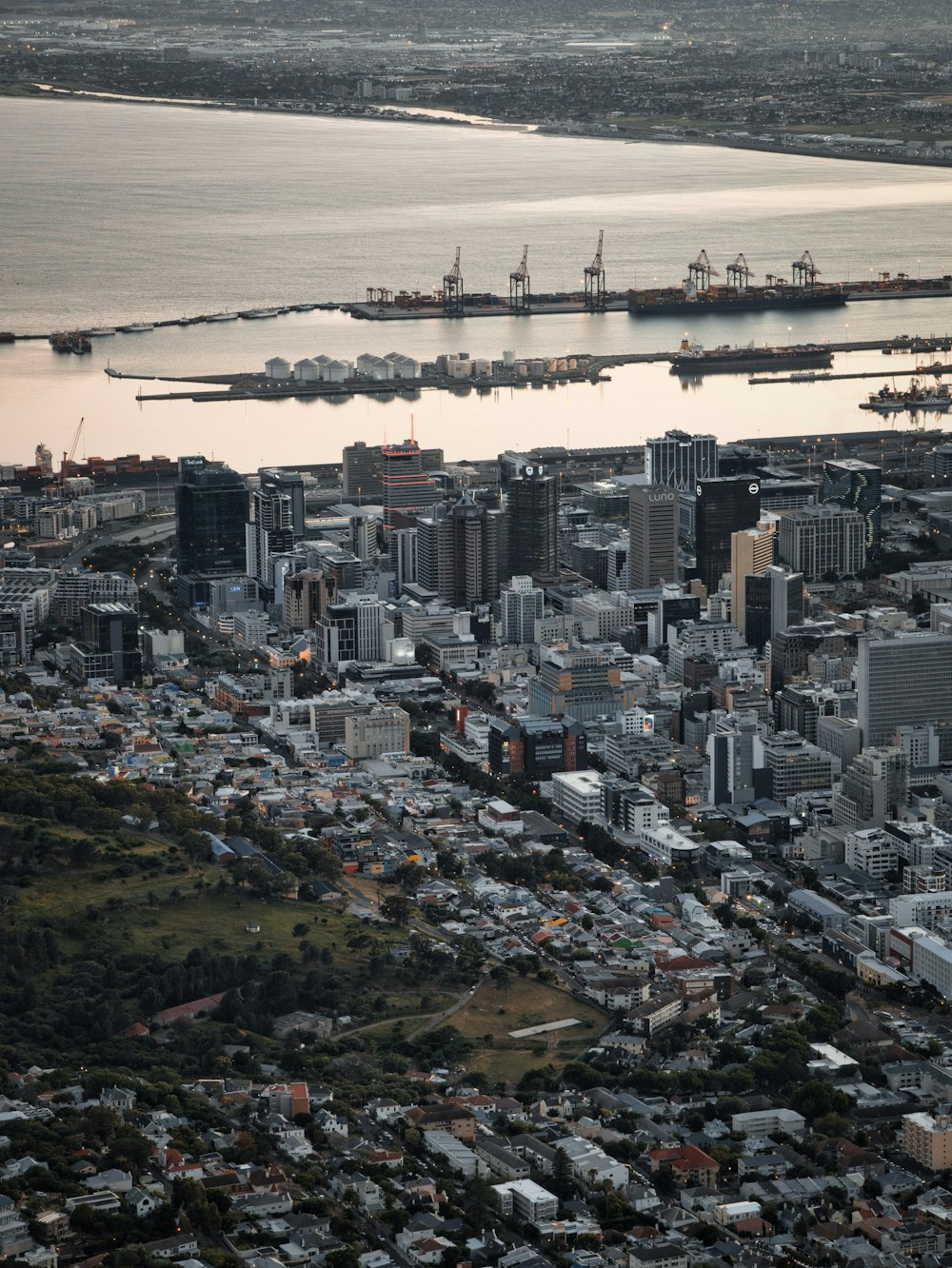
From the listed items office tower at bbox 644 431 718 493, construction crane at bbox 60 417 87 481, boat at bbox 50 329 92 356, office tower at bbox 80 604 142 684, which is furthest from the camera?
boat at bbox 50 329 92 356

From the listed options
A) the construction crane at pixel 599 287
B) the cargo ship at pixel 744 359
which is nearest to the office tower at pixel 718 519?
the cargo ship at pixel 744 359

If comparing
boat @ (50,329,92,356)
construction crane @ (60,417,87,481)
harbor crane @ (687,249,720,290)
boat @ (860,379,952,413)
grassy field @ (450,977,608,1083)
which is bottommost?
grassy field @ (450,977,608,1083)

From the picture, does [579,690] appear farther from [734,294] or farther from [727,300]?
[734,294]

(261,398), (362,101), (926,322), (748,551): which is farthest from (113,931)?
(362,101)

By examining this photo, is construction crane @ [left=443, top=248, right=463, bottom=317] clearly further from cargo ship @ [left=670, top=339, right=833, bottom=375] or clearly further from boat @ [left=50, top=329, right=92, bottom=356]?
boat @ [left=50, top=329, right=92, bottom=356]

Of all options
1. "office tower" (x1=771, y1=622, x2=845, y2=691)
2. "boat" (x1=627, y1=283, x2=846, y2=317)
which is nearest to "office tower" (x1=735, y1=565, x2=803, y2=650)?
"office tower" (x1=771, y1=622, x2=845, y2=691)

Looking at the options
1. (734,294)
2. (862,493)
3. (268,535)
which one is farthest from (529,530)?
(734,294)
